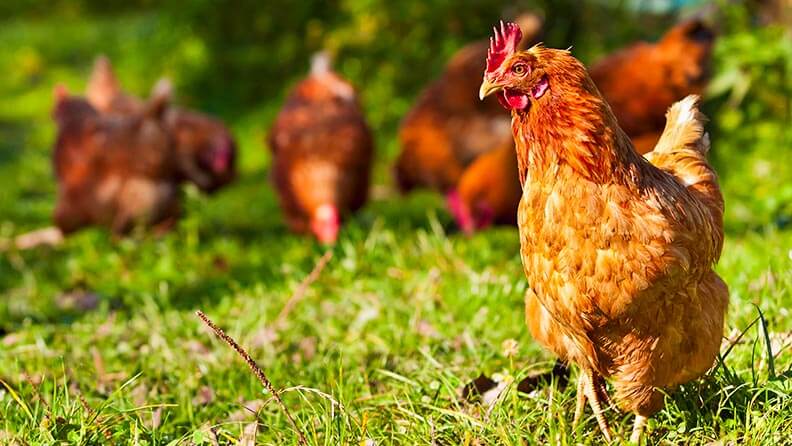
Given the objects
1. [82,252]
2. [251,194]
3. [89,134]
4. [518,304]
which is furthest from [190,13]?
[518,304]

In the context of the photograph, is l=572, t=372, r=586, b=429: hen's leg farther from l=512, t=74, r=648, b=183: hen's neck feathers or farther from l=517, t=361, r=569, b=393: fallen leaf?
l=512, t=74, r=648, b=183: hen's neck feathers

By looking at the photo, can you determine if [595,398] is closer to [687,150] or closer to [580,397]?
[580,397]

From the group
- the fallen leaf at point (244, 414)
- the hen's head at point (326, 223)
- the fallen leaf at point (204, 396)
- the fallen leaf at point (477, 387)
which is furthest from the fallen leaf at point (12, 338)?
the fallen leaf at point (477, 387)

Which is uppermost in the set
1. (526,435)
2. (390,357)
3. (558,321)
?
(558,321)

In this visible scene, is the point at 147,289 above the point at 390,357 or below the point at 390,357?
below

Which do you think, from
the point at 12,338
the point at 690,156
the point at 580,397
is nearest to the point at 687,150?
the point at 690,156

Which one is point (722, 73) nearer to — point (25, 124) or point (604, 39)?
point (604, 39)

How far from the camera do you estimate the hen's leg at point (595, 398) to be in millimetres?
2637

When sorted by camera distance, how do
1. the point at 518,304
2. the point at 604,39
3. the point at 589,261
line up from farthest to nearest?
the point at 604,39, the point at 518,304, the point at 589,261

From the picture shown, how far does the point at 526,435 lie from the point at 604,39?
257 inches

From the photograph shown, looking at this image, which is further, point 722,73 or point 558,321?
point 722,73

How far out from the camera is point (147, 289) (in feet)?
17.4

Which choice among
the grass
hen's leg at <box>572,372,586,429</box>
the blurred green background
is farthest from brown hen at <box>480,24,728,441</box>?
the blurred green background

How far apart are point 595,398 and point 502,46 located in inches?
41.2
